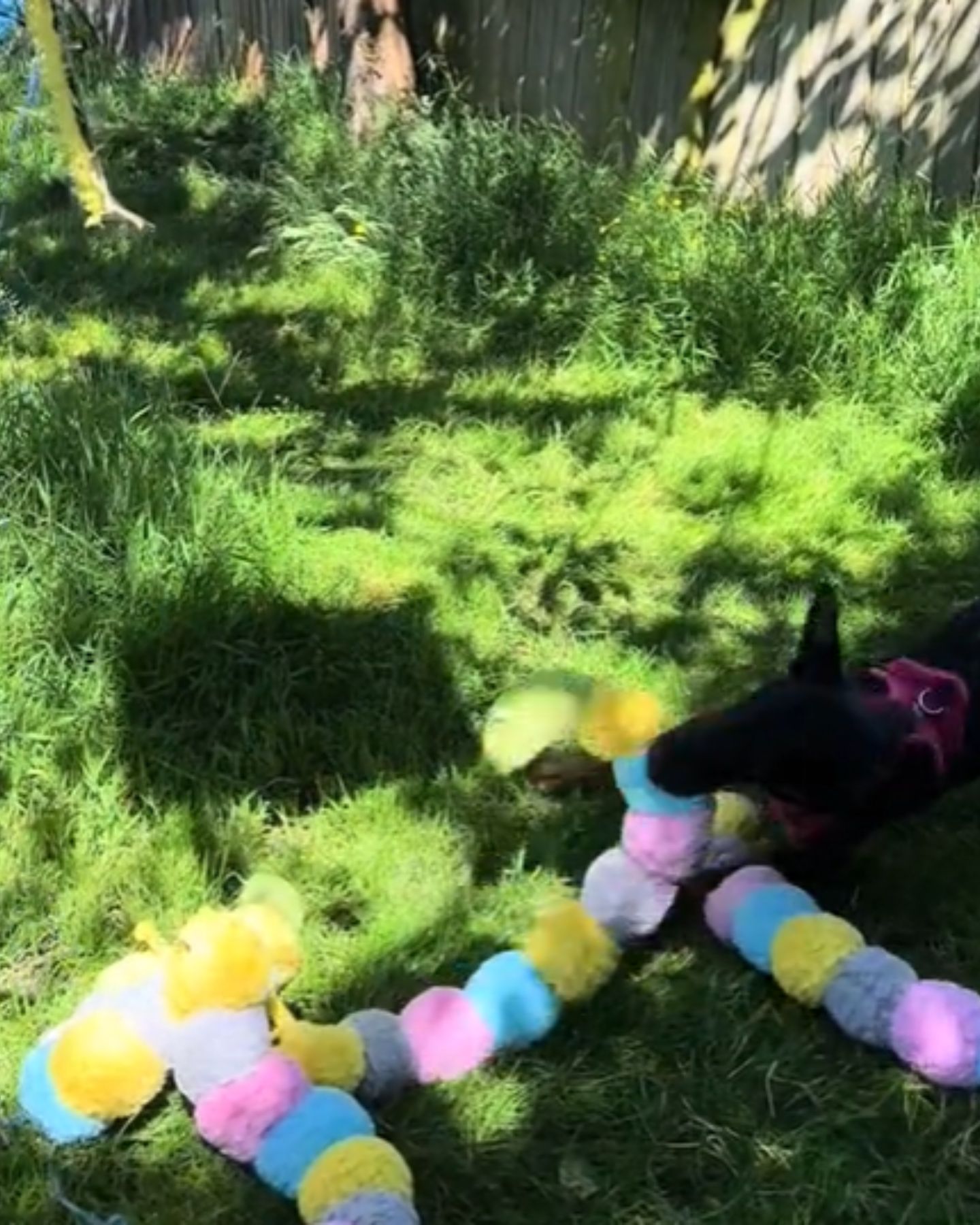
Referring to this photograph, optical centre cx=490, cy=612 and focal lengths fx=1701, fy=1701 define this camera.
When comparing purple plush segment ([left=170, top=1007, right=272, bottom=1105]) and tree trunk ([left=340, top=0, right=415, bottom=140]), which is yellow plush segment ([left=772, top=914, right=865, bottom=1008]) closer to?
purple plush segment ([left=170, top=1007, right=272, bottom=1105])

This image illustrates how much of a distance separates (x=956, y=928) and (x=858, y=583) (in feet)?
4.49

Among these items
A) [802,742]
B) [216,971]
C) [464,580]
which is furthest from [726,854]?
[464,580]

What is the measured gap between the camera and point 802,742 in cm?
270

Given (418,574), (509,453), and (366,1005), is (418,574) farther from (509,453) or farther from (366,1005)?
(366,1005)

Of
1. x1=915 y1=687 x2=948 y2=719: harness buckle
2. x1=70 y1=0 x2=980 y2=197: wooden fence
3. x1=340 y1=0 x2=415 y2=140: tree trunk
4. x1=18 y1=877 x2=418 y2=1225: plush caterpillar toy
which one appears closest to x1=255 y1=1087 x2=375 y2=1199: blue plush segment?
x1=18 y1=877 x2=418 y2=1225: plush caterpillar toy

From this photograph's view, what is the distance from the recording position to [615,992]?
9.32ft

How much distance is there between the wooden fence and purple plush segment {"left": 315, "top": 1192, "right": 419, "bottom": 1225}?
14.6 feet

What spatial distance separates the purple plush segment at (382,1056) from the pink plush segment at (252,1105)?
0.56 feet

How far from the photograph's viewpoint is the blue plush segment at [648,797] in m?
2.81

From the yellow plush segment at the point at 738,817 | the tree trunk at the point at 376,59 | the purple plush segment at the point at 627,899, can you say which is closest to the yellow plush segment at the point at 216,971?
the purple plush segment at the point at 627,899

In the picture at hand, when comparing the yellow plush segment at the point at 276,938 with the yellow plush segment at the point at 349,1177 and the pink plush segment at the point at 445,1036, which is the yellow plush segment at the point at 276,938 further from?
the yellow plush segment at the point at 349,1177

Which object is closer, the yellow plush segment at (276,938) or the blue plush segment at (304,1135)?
the blue plush segment at (304,1135)

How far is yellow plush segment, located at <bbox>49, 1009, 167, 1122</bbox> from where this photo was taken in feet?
8.06

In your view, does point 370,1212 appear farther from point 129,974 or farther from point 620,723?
point 620,723
